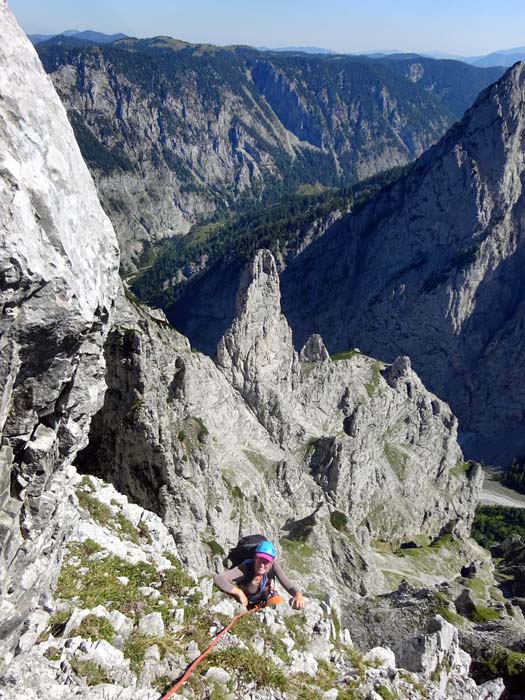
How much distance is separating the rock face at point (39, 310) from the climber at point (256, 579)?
5.95 meters

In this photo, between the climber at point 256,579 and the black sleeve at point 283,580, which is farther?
the black sleeve at point 283,580

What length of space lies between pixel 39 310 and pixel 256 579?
39.0 feet

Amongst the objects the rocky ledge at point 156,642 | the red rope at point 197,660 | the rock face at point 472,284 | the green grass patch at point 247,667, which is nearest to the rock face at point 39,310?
the rocky ledge at point 156,642

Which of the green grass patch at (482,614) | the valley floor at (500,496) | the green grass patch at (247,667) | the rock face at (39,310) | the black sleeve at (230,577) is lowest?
the valley floor at (500,496)

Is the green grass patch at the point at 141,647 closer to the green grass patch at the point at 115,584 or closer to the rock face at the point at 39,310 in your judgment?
the green grass patch at the point at 115,584

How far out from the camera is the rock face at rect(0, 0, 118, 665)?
9.55 meters

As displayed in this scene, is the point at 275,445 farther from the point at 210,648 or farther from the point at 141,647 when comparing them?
the point at 141,647

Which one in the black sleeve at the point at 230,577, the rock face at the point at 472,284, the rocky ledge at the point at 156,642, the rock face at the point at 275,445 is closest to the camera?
the rocky ledge at the point at 156,642

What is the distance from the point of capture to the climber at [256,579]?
17.0 meters

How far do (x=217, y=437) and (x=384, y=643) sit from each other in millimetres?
35711

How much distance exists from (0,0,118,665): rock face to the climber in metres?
5.95

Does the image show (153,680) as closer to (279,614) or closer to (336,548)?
(279,614)

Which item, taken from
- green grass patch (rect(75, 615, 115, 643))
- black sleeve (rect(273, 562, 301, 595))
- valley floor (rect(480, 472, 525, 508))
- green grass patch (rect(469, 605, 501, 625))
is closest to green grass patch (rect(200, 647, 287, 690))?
green grass patch (rect(75, 615, 115, 643))

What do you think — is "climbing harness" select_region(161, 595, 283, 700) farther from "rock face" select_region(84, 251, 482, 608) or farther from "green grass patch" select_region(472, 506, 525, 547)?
"green grass patch" select_region(472, 506, 525, 547)
